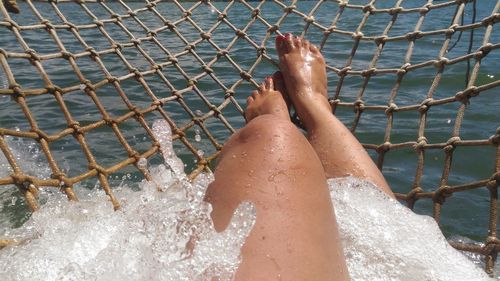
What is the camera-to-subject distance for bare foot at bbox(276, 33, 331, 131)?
184 cm

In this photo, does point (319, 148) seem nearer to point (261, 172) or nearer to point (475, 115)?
point (261, 172)

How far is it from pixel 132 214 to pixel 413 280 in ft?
2.22

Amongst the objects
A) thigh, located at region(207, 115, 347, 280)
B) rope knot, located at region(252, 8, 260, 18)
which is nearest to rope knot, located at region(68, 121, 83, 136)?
thigh, located at region(207, 115, 347, 280)

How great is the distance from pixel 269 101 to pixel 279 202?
0.93 meters

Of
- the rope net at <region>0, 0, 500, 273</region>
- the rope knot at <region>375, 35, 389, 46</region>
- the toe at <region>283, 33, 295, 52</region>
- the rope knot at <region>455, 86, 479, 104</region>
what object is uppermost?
the rope knot at <region>455, 86, 479, 104</region>

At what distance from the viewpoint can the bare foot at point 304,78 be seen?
1838 millimetres

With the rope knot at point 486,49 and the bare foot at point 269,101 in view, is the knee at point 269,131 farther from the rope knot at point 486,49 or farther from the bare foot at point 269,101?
the rope knot at point 486,49

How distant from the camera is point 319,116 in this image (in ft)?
5.83

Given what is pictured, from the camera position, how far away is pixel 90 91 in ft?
6.34

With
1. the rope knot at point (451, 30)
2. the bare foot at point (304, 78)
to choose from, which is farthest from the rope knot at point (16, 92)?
the rope knot at point (451, 30)

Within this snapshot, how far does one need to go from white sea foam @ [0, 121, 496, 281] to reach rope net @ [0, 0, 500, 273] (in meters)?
0.14

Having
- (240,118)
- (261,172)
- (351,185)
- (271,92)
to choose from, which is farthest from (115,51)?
(261,172)

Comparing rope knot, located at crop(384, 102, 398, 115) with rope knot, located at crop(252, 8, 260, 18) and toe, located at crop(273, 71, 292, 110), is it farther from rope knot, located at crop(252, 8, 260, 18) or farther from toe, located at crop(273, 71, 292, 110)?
rope knot, located at crop(252, 8, 260, 18)

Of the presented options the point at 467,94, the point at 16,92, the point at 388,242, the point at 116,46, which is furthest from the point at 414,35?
the point at 16,92
